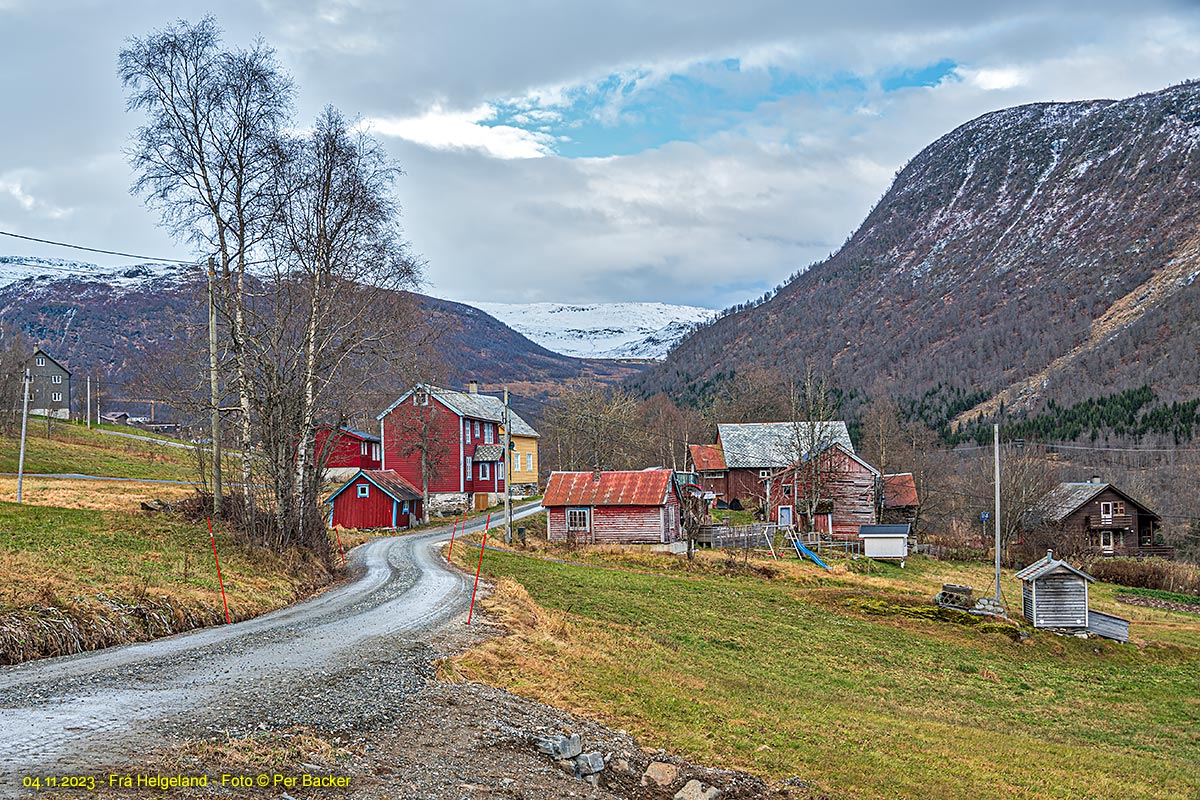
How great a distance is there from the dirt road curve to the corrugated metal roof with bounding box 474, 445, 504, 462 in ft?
146

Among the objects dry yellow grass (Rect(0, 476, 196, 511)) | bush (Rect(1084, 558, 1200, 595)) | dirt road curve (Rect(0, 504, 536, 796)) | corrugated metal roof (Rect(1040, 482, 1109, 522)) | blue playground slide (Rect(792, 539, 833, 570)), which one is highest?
dry yellow grass (Rect(0, 476, 196, 511))

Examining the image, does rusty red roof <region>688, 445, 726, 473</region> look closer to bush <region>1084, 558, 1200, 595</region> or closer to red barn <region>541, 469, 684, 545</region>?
red barn <region>541, 469, 684, 545</region>

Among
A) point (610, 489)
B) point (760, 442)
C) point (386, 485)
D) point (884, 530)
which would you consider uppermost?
point (760, 442)

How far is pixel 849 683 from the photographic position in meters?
21.3

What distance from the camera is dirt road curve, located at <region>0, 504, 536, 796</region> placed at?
9.12m

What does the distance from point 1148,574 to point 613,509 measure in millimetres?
35868

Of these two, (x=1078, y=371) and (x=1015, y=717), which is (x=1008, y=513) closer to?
(x=1015, y=717)

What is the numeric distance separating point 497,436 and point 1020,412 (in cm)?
10395

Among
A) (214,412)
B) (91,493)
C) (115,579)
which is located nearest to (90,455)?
(91,493)

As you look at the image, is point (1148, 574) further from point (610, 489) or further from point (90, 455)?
point (90, 455)

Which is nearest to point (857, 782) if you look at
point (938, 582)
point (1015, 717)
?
point (1015, 717)

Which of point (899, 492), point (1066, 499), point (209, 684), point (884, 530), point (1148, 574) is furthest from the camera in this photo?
point (1066, 499)

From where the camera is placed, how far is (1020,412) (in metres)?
140

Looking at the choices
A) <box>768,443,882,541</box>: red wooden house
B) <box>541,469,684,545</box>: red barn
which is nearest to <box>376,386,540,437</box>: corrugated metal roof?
<box>541,469,684,545</box>: red barn
